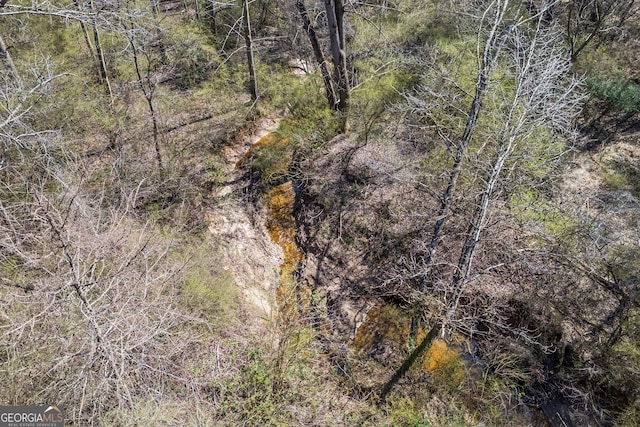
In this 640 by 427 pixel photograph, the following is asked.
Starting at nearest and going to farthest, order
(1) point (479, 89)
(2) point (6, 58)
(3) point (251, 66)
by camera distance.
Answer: (1) point (479, 89) → (2) point (6, 58) → (3) point (251, 66)

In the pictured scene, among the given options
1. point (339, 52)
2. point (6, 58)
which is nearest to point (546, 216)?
point (339, 52)

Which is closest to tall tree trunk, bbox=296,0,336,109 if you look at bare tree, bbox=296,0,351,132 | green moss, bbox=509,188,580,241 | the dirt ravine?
bare tree, bbox=296,0,351,132

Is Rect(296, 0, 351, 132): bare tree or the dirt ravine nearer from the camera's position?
the dirt ravine

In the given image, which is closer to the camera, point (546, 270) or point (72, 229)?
point (72, 229)

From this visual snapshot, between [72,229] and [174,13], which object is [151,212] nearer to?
[72,229]

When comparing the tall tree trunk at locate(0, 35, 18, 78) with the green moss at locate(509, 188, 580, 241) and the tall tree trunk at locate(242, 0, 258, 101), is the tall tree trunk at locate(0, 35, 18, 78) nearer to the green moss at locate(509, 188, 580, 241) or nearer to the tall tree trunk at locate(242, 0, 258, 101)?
the tall tree trunk at locate(242, 0, 258, 101)

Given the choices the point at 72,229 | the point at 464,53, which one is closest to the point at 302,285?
the point at 72,229

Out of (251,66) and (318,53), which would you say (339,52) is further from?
(251,66)
